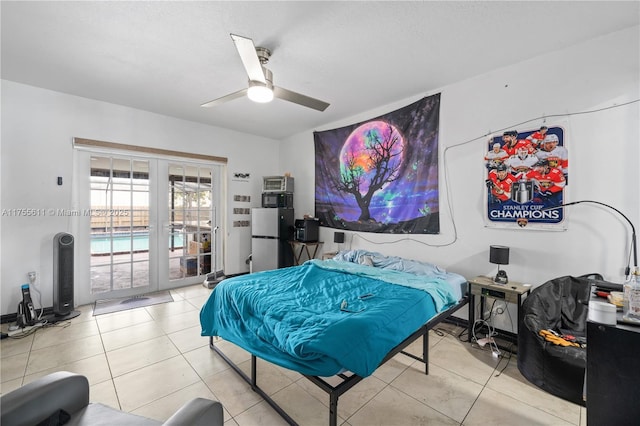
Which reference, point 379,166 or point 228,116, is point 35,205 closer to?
→ point 228,116

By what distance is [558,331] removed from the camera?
2189 millimetres

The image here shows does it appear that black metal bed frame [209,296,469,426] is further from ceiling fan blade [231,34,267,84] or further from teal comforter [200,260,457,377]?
ceiling fan blade [231,34,267,84]

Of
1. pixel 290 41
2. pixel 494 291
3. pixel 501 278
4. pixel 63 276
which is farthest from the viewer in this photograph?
pixel 63 276

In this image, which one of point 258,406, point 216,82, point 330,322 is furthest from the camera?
point 216,82

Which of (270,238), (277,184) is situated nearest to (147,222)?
(270,238)

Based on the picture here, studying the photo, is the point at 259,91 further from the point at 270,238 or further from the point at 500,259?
the point at 270,238

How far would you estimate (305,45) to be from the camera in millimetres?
2387

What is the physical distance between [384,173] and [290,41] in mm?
2073

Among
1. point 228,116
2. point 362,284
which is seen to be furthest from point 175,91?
point 362,284

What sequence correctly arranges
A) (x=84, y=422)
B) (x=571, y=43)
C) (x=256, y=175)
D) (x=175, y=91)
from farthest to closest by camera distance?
(x=256, y=175)
(x=175, y=91)
(x=571, y=43)
(x=84, y=422)

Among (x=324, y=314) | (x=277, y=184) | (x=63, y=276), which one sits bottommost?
(x=63, y=276)

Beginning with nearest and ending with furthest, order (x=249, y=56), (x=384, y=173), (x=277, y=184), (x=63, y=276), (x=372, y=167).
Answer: (x=249, y=56) < (x=63, y=276) < (x=384, y=173) < (x=372, y=167) < (x=277, y=184)

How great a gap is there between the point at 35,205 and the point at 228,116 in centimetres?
269

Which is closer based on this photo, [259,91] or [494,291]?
[259,91]
